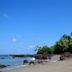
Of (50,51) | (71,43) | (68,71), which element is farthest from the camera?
(50,51)

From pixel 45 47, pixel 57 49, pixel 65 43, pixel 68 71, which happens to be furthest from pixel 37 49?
pixel 68 71

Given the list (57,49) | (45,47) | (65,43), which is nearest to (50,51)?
(45,47)

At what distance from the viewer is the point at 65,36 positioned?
103 m

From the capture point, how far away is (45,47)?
4953 inches

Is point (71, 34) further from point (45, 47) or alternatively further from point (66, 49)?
point (45, 47)

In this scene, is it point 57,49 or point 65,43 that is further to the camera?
point 57,49

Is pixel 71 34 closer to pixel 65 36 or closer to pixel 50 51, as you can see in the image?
pixel 65 36

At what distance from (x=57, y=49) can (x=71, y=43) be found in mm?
11350

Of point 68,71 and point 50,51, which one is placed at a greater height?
point 50,51

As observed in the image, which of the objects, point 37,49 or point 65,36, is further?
point 37,49

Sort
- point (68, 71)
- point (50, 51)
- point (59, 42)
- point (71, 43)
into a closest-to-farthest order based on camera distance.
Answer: point (68, 71)
point (71, 43)
point (59, 42)
point (50, 51)

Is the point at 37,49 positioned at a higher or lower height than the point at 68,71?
higher

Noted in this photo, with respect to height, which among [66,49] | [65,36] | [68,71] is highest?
[65,36]

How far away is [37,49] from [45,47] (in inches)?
170
